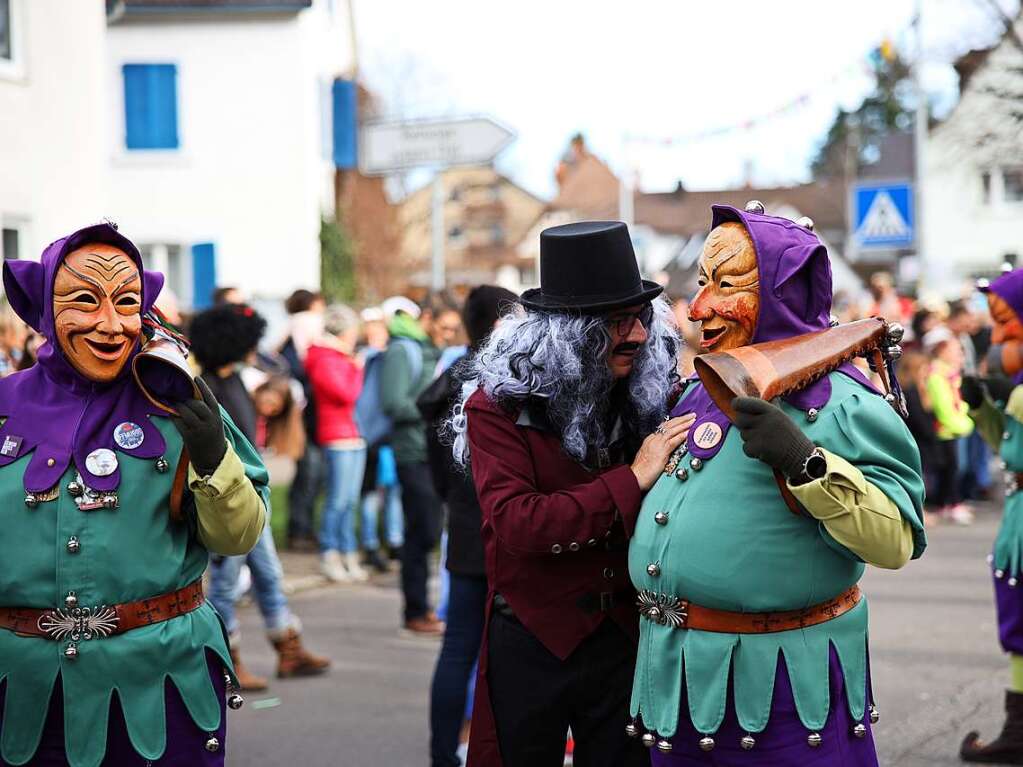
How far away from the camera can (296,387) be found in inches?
392

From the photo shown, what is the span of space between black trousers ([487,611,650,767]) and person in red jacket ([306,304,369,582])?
6.01m

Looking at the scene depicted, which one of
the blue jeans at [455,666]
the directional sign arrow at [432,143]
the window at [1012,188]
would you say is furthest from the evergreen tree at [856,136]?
the blue jeans at [455,666]

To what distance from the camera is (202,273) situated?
21.0m

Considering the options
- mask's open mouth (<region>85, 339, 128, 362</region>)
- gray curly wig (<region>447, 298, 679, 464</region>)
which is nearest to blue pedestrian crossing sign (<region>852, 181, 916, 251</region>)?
gray curly wig (<region>447, 298, 679, 464</region>)

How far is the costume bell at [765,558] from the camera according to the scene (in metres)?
3.06

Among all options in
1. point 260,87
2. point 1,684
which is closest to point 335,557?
point 1,684

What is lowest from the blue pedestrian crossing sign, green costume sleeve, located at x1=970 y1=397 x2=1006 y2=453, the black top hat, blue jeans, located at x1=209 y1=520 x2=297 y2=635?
blue jeans, located at x1=209 y1=520 x2=297 y2=635

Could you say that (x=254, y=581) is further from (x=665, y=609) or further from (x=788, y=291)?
(x=788, y=291)

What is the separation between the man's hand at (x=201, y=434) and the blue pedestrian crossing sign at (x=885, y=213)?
14.8 metres

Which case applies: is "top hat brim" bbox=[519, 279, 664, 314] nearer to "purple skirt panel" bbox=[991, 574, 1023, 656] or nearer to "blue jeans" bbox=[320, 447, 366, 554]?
"purple skirt panel" bbox=[991, 574, 1023, 656]

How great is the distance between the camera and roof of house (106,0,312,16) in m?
21.0

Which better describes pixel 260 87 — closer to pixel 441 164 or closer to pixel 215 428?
pixel 441 164

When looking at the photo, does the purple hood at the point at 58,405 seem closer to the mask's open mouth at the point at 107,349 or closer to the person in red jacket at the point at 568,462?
the mask's open mouth at the point at 107,349

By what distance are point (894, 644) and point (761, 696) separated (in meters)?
5.06
